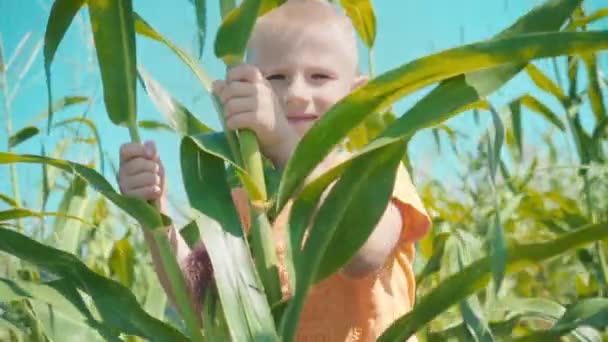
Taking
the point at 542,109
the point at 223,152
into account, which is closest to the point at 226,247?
the point at 223,152

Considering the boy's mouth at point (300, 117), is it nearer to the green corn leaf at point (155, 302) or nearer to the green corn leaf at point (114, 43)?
the green corn leaf at point (114, 43)

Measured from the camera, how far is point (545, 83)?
4.06 ft

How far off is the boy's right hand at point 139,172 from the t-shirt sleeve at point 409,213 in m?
0.33

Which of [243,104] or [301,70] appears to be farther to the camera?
[301,70]

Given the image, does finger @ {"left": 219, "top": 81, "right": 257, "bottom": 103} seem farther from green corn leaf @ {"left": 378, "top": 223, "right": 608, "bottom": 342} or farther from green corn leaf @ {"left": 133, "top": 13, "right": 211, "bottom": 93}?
green corn leaf @ {"left": 378, "top": 223, "right": 608, "bottom": 342}

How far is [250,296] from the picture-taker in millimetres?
679

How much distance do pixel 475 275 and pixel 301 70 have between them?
0.39m

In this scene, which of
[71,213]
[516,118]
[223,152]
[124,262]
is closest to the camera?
[223,152]

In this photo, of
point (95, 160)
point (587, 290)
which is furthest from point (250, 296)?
point (95, 160)

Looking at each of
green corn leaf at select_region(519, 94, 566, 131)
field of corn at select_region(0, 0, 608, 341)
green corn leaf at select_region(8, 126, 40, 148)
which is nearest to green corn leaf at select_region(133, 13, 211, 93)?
field of corn at select_region(0, 0, 608, 341)

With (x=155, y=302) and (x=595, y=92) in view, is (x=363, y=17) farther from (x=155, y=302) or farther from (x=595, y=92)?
(x=155, y=302)

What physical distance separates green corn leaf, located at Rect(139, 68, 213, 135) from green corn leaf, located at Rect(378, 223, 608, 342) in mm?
321

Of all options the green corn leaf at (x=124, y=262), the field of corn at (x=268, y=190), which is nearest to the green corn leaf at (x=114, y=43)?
the field of corn at (x=268, y=190)

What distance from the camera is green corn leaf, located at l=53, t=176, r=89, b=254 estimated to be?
1.18 m
